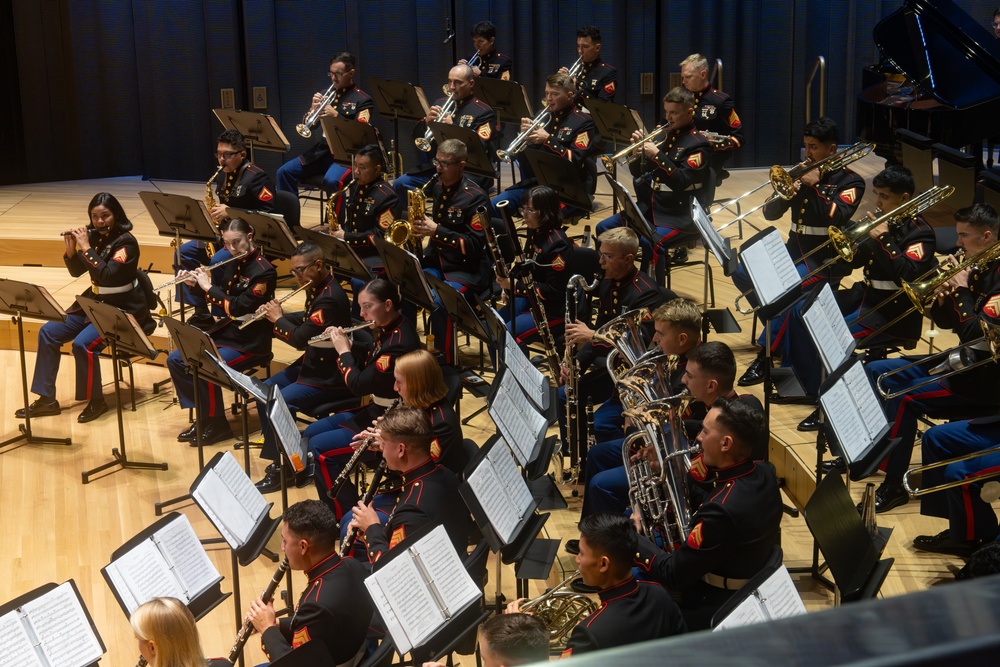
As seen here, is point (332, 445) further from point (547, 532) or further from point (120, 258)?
point (120, 258)

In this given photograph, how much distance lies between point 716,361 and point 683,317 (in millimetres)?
538

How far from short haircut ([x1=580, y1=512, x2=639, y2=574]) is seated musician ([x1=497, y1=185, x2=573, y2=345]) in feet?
9.81

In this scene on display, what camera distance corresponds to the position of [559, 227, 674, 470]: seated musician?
5.85 m

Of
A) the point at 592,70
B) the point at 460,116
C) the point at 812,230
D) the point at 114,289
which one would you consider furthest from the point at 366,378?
the point at 592,70

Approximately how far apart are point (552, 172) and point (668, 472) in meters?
3.40

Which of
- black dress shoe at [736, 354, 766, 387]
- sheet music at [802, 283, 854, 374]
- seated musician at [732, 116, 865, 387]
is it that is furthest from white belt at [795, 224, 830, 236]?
sheet music at [802, 283, 854, 374]

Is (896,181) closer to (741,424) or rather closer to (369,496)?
(741,424)

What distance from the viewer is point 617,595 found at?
356 cm

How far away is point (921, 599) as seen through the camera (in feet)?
1.23

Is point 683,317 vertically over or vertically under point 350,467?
over

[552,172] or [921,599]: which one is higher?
[921,599]

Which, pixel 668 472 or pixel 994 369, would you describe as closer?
pixel 668 472

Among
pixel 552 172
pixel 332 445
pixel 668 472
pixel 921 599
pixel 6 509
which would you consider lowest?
pixel 6 509

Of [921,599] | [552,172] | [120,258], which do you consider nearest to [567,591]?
[921,599]
